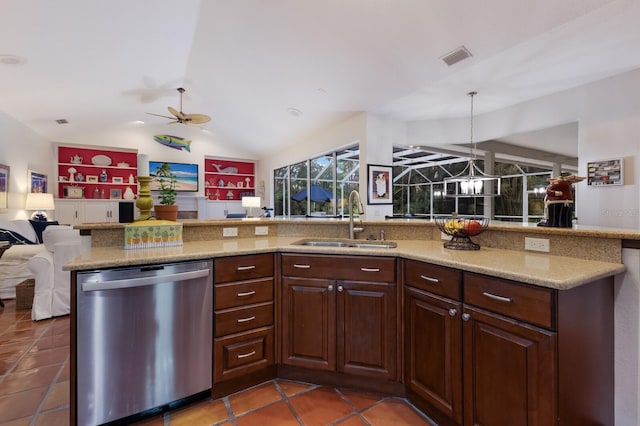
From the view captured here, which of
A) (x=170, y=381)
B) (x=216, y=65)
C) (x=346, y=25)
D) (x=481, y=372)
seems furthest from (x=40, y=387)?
(x=216, y=65)

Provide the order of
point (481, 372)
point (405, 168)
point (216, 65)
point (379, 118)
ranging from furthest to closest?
1. point (405, 168)
2. point (379, 118)
3. point (216, 65)
4. point (481, 372)

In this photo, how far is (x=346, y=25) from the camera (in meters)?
2.80

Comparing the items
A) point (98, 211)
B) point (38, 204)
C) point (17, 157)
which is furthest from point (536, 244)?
point (98, 211)

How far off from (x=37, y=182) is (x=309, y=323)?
6.74 meters

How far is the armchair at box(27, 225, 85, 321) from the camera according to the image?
3.04m

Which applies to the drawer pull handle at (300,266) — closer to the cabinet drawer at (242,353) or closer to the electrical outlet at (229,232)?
the cabinet drawer at (242,353)

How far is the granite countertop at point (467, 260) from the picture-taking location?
1206mm

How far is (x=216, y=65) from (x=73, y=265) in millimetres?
3750

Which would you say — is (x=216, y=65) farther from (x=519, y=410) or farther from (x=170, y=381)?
(x=519, y=410)

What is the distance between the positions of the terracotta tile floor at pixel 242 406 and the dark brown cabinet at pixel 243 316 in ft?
0.54

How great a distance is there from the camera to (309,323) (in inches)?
76.5

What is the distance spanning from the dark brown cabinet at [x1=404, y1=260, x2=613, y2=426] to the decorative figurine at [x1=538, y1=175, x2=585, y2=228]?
1.37 feet

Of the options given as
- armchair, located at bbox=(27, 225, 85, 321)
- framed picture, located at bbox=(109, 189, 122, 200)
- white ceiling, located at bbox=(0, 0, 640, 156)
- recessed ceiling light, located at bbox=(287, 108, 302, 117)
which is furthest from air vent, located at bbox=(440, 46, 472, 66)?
framed picture, located at bbox=(109, 189, 122, 200)

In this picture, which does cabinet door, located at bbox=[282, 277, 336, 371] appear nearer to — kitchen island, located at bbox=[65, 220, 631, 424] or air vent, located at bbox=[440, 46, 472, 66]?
kitchen island, located at bbox=[65, 220, 631, 424]
